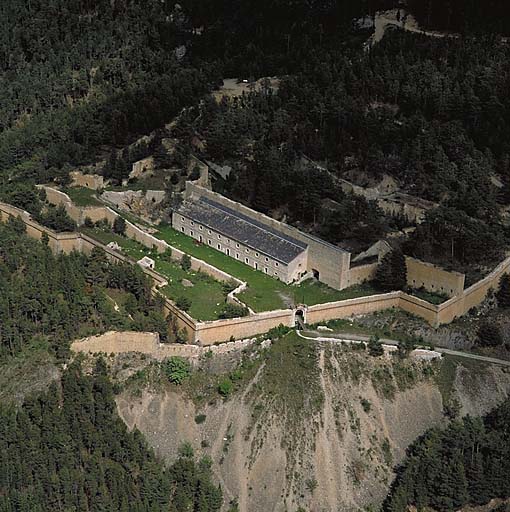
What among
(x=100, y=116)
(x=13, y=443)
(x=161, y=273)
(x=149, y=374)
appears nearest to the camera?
(x=13, y=443)

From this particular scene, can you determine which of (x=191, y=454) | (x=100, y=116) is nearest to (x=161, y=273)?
(x=191, y=454)

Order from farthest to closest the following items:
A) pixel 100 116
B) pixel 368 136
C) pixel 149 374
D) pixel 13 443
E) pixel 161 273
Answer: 1. pixel 100 116
2. pixel 368 136
3. pixel 161 273
4. pixel 149 374
5. pixel 13 443

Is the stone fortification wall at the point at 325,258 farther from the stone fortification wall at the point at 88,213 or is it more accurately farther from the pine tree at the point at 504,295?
the stone fortification wall at the point at 88,213

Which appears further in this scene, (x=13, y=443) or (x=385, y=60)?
(x=385, y=60)

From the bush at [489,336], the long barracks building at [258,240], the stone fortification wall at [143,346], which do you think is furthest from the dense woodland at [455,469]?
the long barracks building at [258,240]

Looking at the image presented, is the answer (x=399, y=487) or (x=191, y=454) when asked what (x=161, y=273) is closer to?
(x=191, y=454)

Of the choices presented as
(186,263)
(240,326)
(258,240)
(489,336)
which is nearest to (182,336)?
(240,326)

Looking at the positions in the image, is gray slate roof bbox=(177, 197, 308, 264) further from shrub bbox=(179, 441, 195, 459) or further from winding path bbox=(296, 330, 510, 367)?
shrub bbox=(179, 441, 195, 459)
